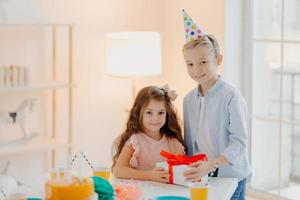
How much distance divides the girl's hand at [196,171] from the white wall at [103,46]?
1520mm

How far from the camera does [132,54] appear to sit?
399 cm

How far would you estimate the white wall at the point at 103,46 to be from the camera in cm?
412

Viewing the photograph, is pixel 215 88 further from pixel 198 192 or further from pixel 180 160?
pixel 198 192

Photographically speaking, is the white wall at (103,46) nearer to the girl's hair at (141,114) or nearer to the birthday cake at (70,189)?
the girl's hair at (141,114)

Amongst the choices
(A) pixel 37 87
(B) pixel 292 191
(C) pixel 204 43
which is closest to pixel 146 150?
(C) pixel 204 43

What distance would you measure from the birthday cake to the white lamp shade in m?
1.96

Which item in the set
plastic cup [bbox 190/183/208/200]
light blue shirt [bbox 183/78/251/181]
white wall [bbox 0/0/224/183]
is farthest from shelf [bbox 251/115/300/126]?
plastic cup [bbox 190/183/208/200]

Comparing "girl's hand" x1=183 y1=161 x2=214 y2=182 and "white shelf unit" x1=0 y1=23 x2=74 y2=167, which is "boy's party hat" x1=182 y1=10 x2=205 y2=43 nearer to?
"girl's hand" x1=183 y1=161 x2=214 y2=182

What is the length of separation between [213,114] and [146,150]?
333 millimetres

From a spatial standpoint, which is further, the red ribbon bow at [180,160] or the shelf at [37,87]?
the shelf at [37,87]

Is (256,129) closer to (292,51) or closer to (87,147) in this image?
(292,51)

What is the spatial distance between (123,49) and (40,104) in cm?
63

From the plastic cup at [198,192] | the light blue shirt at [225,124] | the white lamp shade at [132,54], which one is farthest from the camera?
the white lamp shade at [132,54]

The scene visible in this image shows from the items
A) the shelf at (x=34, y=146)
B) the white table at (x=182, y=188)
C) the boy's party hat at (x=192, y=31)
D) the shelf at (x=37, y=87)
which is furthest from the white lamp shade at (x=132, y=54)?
the white table at (x=182, y=188)
